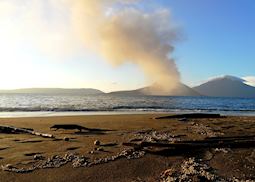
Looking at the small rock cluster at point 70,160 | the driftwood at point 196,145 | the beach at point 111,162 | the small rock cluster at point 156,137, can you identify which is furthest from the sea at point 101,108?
the small rock cluster at point 70,160

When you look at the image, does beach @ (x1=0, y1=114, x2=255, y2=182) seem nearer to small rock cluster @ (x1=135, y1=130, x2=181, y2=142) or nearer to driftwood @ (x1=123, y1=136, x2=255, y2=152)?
driftwood @ (x1=123, y1=136, x2=255, y2=152)

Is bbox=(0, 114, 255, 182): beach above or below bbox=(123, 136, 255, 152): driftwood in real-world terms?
below

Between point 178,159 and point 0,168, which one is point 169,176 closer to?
point 178,159

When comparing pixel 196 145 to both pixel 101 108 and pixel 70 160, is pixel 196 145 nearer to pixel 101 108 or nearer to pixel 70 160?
pixel 70 160

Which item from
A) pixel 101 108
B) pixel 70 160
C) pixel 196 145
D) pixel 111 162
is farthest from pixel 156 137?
pixel 101 108

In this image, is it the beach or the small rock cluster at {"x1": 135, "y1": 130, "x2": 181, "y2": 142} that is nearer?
the beach

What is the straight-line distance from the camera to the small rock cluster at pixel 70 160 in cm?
930

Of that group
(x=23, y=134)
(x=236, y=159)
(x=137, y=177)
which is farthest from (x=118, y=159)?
(x=23, y=134)

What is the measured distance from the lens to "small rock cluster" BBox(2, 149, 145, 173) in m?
9.30

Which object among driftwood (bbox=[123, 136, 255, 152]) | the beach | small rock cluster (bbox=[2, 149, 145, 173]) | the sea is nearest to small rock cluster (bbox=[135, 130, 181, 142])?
the beach

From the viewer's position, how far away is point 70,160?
10141 millimetres

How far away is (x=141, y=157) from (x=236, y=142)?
4.16 m

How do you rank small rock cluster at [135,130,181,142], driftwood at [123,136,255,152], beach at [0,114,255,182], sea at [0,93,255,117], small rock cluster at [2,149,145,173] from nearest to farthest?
beach at [0,114,255,182]
small rock cluster at [2,149,145,173]
driftwood at [123,136,255,152]
small rock cluster at [135,130,181,142]
sea at [0,93,255,117]

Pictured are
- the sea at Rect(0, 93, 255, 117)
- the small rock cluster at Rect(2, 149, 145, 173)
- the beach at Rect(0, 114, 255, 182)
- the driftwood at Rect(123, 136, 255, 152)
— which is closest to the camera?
the beach at Rect(0, 114, 255, 182)
